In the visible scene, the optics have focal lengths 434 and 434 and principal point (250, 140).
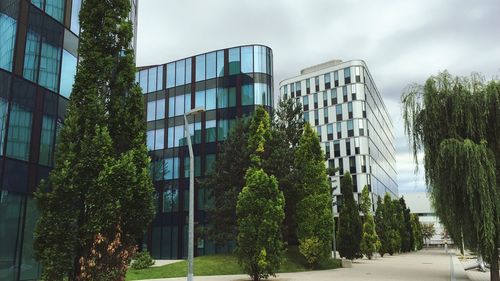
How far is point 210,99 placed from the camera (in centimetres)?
4109

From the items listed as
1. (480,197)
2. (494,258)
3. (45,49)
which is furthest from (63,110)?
(494,258)

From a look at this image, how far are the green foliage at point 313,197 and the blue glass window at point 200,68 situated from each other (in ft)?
56.2

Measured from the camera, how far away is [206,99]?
136ft

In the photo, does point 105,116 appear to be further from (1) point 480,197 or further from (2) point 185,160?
(2) point 185,160

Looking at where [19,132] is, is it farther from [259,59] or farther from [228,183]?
[259,59]

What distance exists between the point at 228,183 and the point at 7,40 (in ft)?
51.1

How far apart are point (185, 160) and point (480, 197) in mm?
28651

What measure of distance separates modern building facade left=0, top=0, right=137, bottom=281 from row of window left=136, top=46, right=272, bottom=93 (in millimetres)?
18468

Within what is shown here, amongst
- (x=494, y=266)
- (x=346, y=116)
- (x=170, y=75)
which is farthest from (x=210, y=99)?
(x=346, y=116)

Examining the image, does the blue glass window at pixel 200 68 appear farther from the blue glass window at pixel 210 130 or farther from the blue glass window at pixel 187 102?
the blue glass window at pixel 210 130

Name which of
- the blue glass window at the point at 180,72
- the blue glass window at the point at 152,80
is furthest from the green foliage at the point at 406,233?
the blue glass window at the point at 152,80

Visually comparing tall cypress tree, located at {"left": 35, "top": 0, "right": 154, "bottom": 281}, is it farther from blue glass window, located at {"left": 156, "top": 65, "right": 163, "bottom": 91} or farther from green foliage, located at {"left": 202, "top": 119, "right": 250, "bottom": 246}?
blue glass window, located at {"left": 156, "top": 65, "right": 163, "bottom": 91}

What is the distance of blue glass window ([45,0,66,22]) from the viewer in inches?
758

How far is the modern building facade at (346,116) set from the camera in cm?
7169
